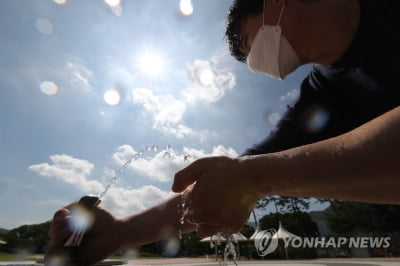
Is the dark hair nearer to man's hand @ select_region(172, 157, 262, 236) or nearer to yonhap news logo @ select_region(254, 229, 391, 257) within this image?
man's hand @ select_region(172, 157, 262, 236)

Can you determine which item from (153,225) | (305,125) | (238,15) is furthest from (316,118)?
(153,225)

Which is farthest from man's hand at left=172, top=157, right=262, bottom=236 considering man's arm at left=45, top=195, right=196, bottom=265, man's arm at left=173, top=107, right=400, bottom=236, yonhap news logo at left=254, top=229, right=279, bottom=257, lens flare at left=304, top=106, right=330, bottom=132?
yonhap news logo at left=254, top=229, right=279, bottom=257

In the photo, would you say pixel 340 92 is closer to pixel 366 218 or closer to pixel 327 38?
pixel 327 38

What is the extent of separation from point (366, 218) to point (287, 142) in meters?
25.0

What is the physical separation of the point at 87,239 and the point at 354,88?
56.5 inches

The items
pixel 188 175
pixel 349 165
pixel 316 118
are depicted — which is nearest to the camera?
pixel 349 165

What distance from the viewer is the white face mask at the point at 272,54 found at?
5.26 feet

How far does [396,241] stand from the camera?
2394 centimetres

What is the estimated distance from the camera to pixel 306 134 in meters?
1.69

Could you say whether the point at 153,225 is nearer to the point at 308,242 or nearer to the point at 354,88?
the point at 354,88

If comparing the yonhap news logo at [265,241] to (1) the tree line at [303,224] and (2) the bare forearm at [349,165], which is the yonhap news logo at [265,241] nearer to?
(1) the tree line at [303,224]

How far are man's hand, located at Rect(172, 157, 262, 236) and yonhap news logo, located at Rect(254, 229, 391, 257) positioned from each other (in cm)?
2521

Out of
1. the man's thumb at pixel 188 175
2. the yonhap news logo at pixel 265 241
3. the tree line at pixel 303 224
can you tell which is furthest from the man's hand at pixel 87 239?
the yonhap news logo at pixel 265 241

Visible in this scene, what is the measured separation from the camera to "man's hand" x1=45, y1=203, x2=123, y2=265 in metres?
1.23
